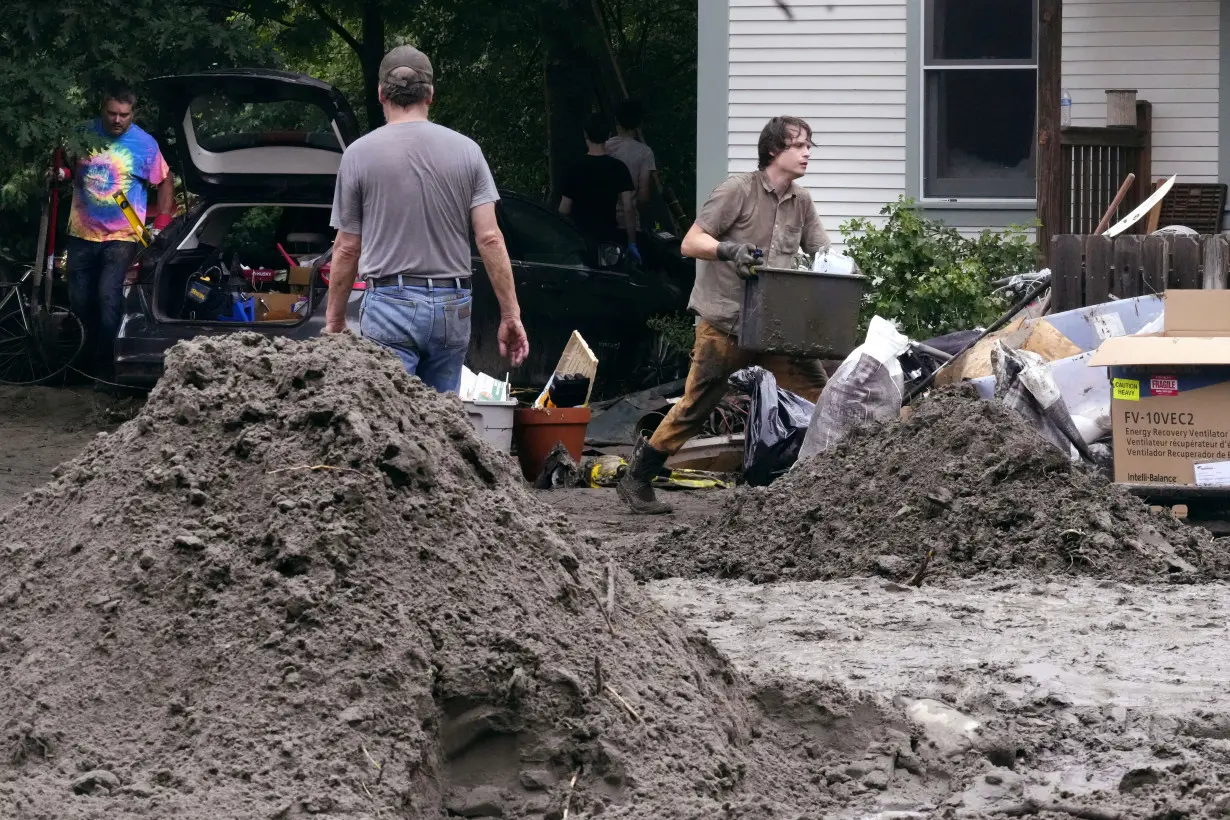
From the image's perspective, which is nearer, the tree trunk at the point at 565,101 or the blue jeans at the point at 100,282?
the blue jeans at the point at 100,282

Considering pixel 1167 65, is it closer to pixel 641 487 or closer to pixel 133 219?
pixel 641 487

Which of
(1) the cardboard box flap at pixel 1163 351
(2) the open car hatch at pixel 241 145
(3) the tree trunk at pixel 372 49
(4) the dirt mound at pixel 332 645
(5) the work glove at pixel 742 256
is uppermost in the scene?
(3) the tree trunk at pixel 372 49

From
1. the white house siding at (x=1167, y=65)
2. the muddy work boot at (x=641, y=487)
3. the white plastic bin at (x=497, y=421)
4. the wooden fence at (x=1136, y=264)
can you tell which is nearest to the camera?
the muddy work boot at (x=641, y=487)

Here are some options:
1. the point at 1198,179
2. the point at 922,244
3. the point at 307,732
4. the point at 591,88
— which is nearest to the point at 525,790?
the point at 307,732

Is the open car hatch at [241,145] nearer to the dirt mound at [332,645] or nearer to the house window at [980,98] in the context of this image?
the house window at [980,98]

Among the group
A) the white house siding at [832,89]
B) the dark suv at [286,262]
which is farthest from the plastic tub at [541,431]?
the white house siding at [832,89]

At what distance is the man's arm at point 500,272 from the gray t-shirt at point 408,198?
0.26ft

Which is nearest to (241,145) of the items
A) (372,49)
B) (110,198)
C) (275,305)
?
(275,305)

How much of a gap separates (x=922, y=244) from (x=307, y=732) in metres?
8.23

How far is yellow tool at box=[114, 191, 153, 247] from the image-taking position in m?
12.0

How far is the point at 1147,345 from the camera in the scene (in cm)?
791

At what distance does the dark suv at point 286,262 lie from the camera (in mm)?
10844

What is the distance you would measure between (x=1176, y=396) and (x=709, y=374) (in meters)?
2.23

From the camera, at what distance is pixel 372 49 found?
16625 millimetres
